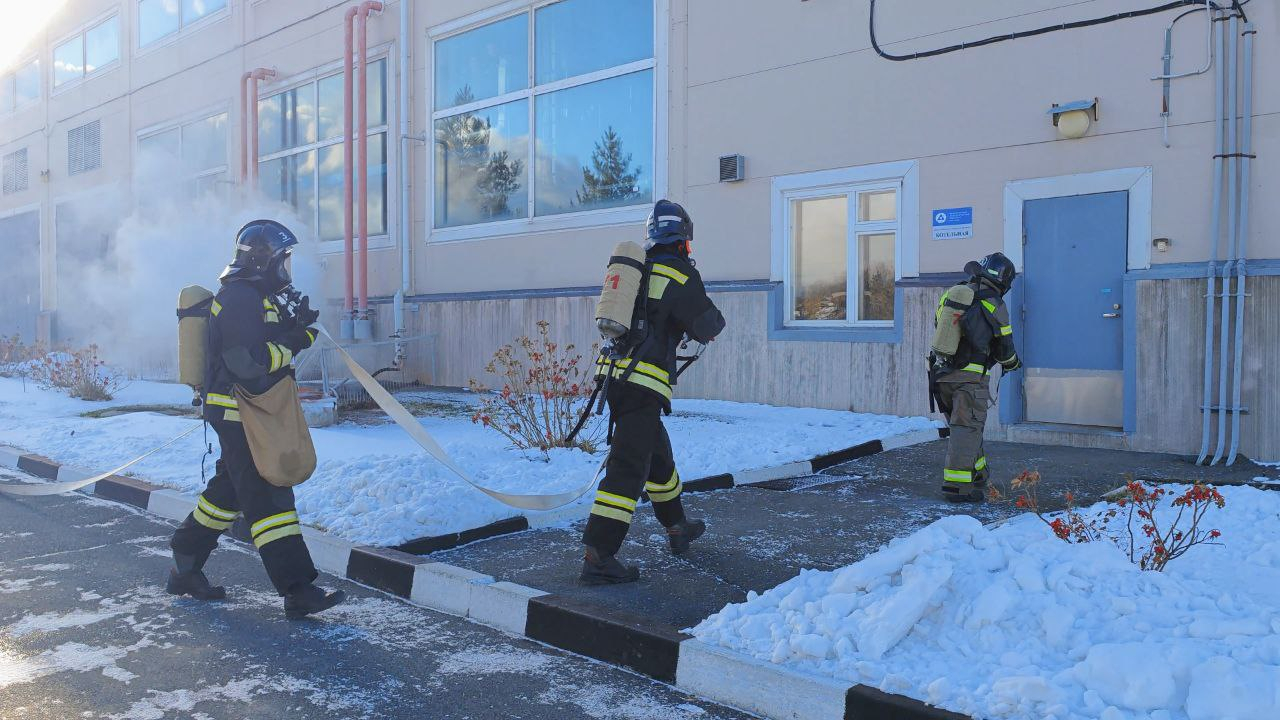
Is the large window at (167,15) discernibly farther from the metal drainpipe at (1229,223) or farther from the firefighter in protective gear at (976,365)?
the metal drainpipe at (1229,223)

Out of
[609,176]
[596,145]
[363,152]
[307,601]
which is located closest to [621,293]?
[307,601]

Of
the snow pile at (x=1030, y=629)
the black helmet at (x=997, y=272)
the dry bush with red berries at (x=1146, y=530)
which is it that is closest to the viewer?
the snow pile at (x=1030, y=629)

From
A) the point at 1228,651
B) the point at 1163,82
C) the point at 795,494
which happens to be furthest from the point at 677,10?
the point at 1228,651

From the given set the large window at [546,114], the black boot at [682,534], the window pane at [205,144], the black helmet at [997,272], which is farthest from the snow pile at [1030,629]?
the window pane at [205,144]

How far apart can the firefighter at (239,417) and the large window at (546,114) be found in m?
8.34

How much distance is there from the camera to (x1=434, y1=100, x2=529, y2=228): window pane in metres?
14.8

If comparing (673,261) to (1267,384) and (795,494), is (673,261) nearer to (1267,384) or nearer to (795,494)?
(795,494)

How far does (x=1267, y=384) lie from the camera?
832 centimetres

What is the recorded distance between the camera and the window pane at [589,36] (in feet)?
42.5

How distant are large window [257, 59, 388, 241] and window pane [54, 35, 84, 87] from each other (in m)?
9.74

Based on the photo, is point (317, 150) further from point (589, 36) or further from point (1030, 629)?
point (1030, 629)

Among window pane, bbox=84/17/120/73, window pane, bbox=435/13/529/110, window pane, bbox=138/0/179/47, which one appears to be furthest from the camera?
window pane, bbox=84/17/120/73

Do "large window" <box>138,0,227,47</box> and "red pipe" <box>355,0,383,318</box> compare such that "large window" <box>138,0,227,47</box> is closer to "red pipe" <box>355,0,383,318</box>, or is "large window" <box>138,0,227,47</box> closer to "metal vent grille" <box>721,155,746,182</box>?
"red pipe" <box>355,0,383,318</box>

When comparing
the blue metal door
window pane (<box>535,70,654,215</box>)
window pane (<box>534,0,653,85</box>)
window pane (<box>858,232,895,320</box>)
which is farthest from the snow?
window pane (<box>534,0,653,85</box>)
